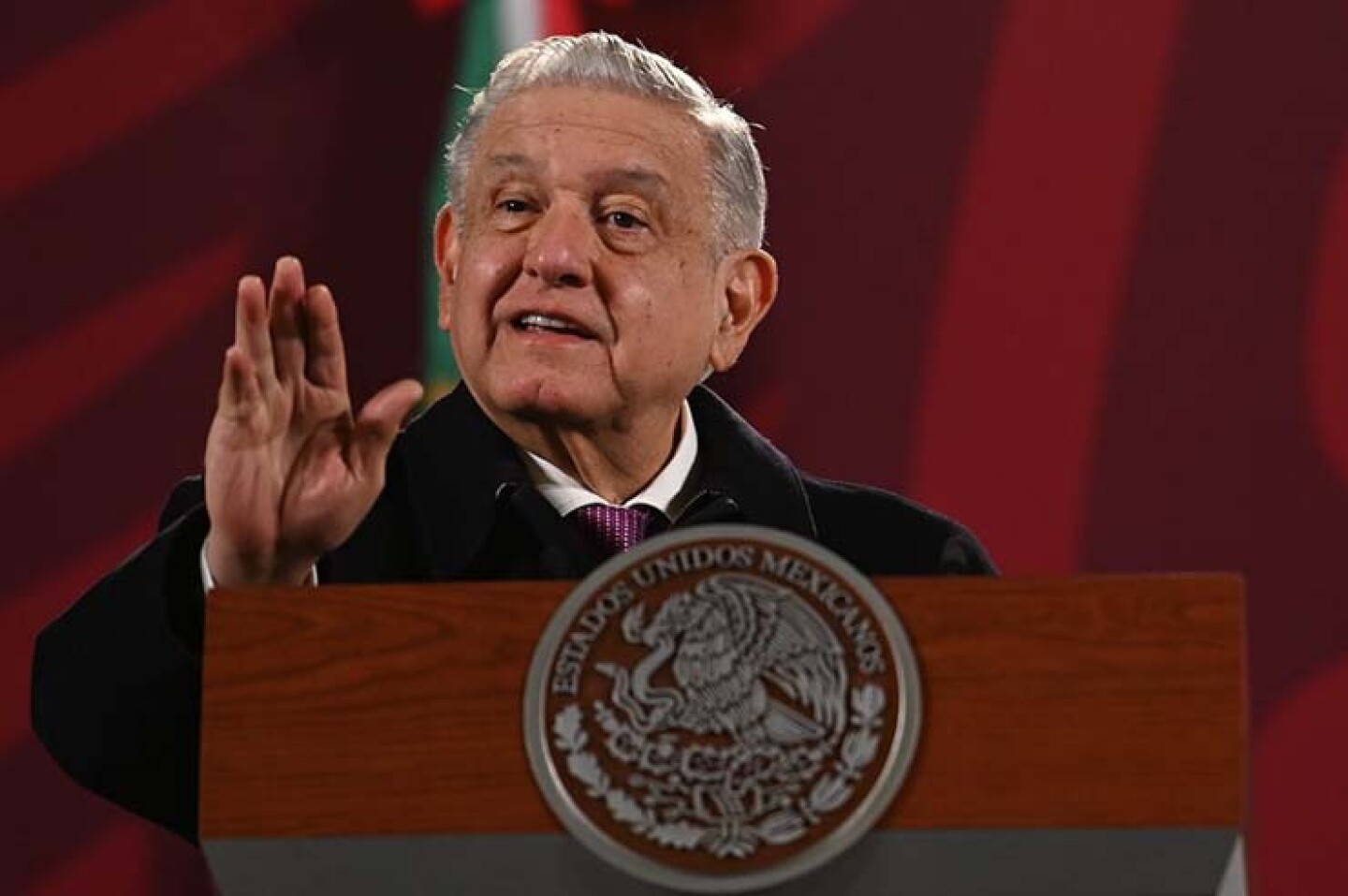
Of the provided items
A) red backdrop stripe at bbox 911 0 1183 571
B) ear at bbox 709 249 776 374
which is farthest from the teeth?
red backdrop stripe at bbox 911 0 1183 571

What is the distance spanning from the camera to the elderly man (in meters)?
2.02

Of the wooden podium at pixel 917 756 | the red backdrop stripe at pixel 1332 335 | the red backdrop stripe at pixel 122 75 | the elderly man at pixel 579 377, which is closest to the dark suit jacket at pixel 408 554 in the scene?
the elderly man at pixel 579 377

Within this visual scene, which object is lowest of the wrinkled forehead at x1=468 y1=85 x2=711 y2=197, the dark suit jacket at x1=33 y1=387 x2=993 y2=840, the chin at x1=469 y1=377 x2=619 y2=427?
the dark suit jacket at x1=33 y1=387 x2=993 y2=840

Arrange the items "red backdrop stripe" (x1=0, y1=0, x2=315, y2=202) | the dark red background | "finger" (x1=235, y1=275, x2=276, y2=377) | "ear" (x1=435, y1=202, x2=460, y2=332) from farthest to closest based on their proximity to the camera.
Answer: "red backdrop stripe" (x1=0, y1=0, x2=315, y2=202) → the dark red background → "ear" (x1=435, y1=202, x2=460, y2=332) → "finger" (x1=235, y1=275, x2=276, y2=377)

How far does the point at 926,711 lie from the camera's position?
53.9 inches

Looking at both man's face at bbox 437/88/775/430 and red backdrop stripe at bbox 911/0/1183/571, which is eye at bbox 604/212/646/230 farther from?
red backdrop stripe at bbox 911/0/1183/571

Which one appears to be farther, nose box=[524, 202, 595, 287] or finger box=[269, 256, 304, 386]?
nose box=[524, 202, 595, 287]

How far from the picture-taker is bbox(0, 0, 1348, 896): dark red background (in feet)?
9.13

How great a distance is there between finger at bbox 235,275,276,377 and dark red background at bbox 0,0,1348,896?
49.3 inches

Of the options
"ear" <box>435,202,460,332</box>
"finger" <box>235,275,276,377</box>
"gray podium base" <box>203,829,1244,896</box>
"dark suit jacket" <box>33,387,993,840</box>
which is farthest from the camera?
"ear" <box>435,202,460,332</box>

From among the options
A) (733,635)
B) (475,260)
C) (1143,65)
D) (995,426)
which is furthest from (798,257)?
(733,635)

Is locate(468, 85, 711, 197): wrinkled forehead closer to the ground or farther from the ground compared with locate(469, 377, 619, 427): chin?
farther from the ground

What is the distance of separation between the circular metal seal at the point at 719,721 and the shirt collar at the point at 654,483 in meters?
0.71

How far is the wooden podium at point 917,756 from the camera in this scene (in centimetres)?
135
